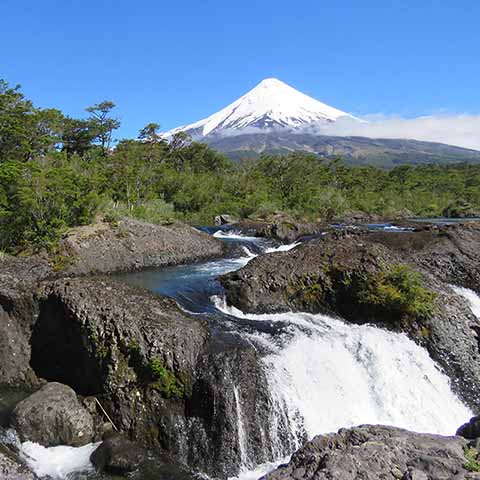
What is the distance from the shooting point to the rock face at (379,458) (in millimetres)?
4602

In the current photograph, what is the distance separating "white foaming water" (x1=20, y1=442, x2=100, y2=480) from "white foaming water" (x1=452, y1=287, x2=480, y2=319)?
36.6 ft

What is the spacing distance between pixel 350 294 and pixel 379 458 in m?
7.88

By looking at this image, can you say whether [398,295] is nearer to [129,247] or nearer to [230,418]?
[230,418]

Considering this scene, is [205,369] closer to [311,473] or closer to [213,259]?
[311,473]

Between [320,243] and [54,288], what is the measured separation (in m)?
7.95

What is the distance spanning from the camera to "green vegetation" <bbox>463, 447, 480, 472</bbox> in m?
4.59

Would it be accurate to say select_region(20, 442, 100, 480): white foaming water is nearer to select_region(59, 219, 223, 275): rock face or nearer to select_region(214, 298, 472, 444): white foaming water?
select_region(214, 298, 472, 444): white foaming water

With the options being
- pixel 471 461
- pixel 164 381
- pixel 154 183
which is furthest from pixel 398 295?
pixel 154 183

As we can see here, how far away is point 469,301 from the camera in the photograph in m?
13.8

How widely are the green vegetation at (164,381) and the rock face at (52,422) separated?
1.33 metres

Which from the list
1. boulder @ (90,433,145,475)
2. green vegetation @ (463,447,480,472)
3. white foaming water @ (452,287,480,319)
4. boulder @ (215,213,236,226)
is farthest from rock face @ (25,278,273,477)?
boulder @ (215,213,236,226)

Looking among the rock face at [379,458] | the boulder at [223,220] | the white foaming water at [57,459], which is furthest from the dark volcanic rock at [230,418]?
the boulder at [223,220]

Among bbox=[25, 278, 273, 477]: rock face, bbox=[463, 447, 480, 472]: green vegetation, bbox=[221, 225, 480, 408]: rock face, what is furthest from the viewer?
bbox=[221, 225, 480, 408]: rock face

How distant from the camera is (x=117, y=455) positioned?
25.4 feet
